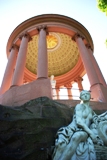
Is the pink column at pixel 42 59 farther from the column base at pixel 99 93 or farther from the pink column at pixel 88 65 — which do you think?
the column base at pixel 99 93

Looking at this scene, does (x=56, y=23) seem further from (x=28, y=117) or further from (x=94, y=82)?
(x=28, y=117)

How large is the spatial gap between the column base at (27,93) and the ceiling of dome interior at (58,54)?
18883mm

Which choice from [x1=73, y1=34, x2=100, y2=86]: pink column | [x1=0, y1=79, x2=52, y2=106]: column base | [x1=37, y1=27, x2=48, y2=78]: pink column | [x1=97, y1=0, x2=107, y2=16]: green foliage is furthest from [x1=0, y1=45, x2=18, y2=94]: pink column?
[x1=97, y1=0, x2=107, y2=16]: green foliage

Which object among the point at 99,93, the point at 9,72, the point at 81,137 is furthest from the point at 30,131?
the point at 9,72

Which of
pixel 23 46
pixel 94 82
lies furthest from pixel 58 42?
pixel 94 82

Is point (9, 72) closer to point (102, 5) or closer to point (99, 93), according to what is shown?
point (99, 93)

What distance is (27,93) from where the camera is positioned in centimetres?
1371

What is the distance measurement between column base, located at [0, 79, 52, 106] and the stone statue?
623cm

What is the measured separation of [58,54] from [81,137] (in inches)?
1212

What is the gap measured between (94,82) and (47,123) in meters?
10.5

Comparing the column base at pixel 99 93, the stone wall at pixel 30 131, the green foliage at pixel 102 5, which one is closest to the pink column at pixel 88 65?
the column base at pixel 99 93

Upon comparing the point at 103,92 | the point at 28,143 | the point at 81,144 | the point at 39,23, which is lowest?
the point at 81,144

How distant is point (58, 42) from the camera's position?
3284 cm

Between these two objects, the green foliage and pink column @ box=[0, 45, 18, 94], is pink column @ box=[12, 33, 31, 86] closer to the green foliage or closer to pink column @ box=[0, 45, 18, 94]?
pink column @ box=[0, 45, 18, 94]
